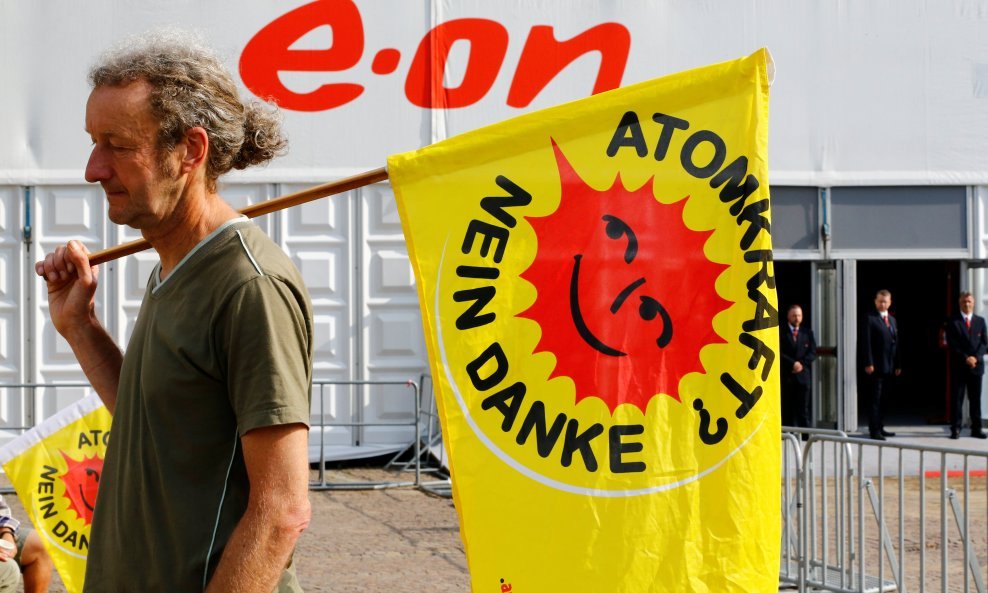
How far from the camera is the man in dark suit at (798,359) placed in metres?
15.6

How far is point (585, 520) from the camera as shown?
10.5 ft

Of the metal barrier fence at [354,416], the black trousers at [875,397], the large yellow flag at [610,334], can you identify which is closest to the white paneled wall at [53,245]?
the metal barrier fence at [354,416]

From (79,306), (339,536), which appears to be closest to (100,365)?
(79,306)

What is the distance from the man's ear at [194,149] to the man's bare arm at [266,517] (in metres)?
0.53

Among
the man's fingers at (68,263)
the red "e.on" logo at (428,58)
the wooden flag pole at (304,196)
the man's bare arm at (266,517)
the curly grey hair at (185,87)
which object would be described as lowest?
the man's bare arm at (266,517)

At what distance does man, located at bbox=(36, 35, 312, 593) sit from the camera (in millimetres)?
2086

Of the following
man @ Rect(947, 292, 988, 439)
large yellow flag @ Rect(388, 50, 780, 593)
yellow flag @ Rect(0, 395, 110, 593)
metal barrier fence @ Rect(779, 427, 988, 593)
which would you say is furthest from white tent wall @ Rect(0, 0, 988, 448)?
large yellow flag @ Rect(388, 50, 780, 593)

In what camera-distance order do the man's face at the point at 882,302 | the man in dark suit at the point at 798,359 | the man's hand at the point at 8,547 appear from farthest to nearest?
the man's face at the point at 882,302 < the man in dark suit at the point at 798,359 < the man's hand at the point at 8,547

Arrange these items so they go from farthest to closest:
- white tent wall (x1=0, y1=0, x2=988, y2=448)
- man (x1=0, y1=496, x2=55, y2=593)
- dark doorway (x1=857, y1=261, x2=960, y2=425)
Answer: dark doorway (x1=857, y1=261, x2=960, y2=425) → white tent wall (x1=0, y1=0, x2=988, y2=448) → man (x1=0, y1=496, x2=55, y2=593)

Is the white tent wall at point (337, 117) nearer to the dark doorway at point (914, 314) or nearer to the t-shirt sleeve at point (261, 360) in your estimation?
the t-shirt sleeve at point (261, 360)

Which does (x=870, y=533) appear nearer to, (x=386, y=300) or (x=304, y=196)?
(x=386, y=300)

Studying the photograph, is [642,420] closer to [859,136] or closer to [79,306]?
[79,306]

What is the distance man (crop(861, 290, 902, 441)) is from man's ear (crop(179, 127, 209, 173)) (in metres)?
14.4

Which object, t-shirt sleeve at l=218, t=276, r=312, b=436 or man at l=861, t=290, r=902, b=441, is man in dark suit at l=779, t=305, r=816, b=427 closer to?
man at l=861, t=290, r=902, b=441
